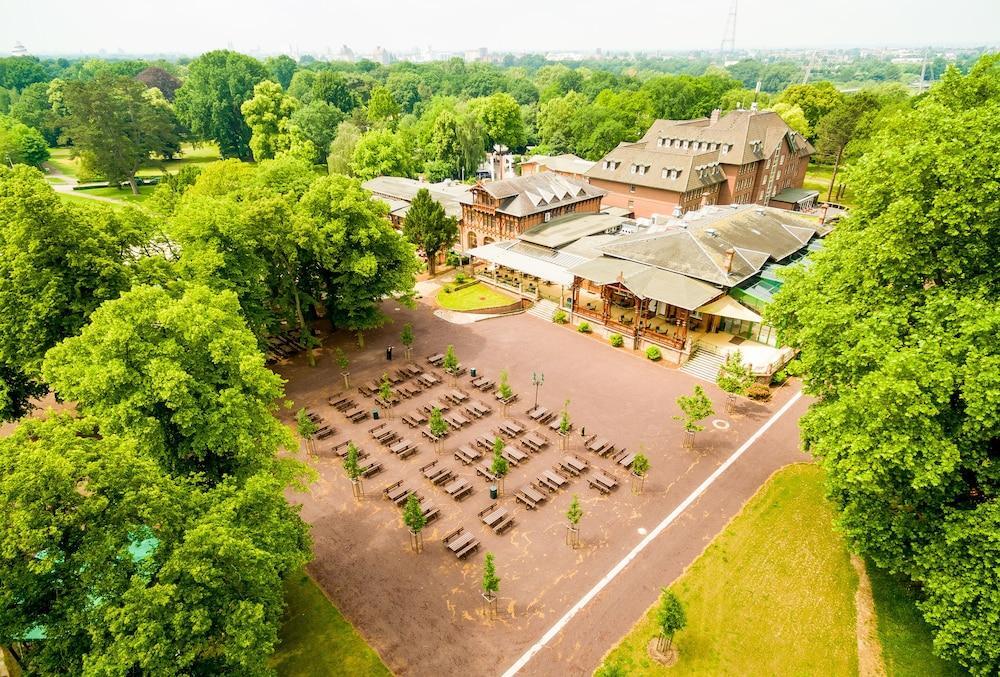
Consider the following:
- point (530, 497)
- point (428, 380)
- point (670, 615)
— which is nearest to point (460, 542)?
point (530, 497)

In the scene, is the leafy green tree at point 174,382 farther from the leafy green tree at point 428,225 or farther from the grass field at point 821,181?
the grass field at point 821,181

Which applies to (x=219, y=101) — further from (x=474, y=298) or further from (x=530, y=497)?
(x=530, y=497)

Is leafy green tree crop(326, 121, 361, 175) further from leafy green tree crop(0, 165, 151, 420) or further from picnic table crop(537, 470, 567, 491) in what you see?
picnic table crop(537, 470, 567, 491)

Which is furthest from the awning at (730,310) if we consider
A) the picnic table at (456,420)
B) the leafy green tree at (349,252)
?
the leafy green tree at (349,252)

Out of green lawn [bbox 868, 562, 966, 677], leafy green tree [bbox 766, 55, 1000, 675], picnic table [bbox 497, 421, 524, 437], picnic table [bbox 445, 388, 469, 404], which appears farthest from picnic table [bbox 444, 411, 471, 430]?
green lawn [bbox 868, 562, 966, 677]

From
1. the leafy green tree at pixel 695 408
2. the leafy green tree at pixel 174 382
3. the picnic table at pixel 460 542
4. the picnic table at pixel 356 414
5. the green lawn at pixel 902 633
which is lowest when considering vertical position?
the green lawn at pixel 902 633

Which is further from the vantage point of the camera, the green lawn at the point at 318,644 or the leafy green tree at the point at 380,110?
the leafy green tree at the point at 380,110

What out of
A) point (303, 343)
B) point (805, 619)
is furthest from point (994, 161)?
point (303, 343)
